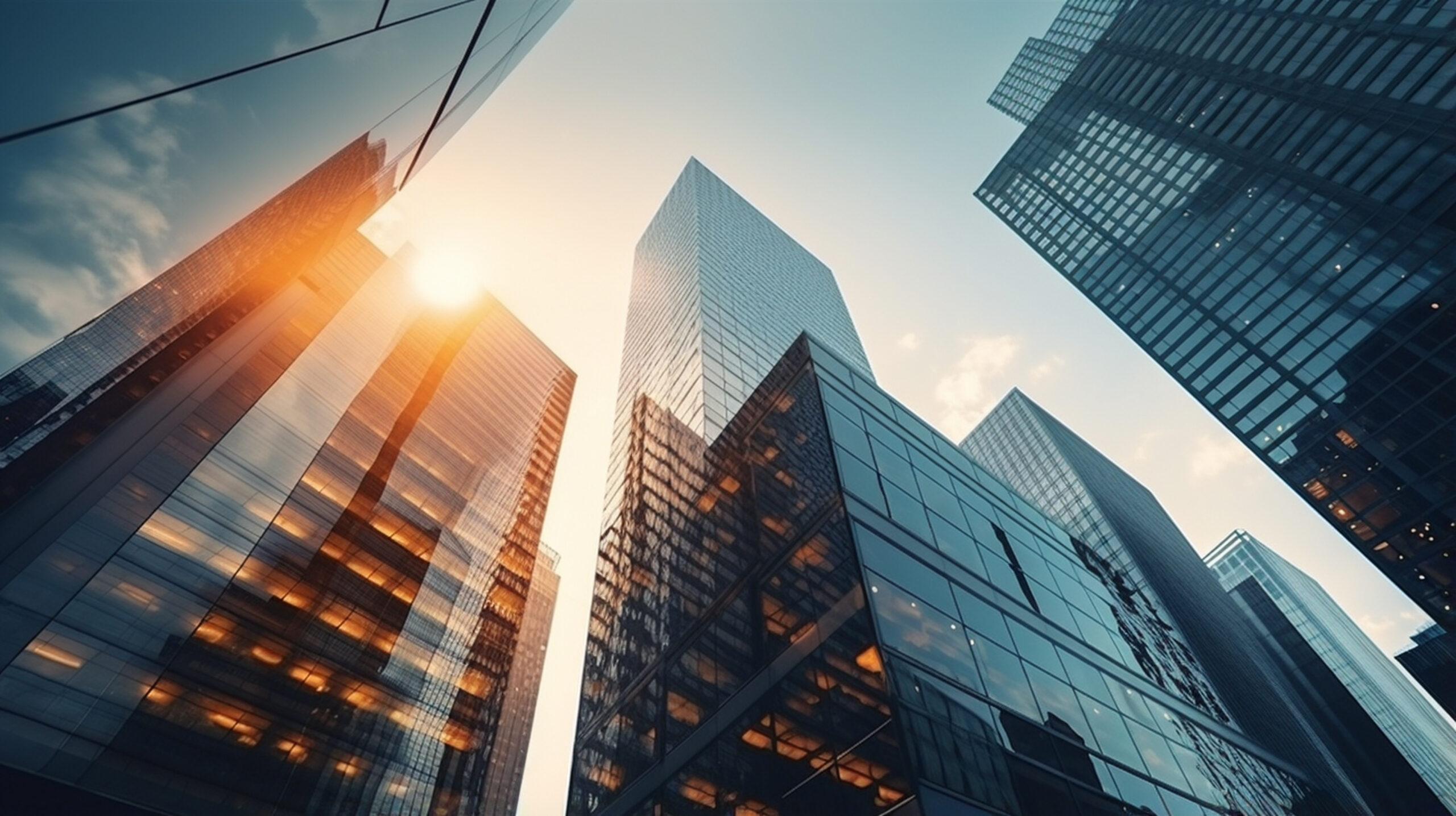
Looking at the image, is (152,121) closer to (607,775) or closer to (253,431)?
(607,775)

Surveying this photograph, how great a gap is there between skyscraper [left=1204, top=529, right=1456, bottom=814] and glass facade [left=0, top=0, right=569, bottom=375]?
139m

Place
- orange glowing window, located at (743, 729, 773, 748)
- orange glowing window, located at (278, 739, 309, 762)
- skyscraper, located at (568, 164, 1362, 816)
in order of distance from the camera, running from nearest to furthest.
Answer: skyscraper, located at (568, 164, 1362, 816), orange glowing window, located at (743, 729, 773, 748), orange glowing window, located at (278, 739, 309, 762)

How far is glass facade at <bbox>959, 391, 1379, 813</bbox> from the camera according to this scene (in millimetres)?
72875

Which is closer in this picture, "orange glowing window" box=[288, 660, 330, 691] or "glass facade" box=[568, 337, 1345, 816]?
"glass facade" box=[568, 337, 1345, 816]

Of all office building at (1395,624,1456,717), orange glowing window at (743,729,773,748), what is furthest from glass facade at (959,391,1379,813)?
orange glowing window at (743,729,773,748)

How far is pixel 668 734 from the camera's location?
22.8m

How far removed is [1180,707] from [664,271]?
57.0 m

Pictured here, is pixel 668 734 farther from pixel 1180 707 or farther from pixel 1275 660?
pixel 1275 660

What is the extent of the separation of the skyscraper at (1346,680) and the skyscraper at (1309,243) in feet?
231

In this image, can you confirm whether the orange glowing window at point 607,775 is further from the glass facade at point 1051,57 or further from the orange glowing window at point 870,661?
the glass facade at point 1051,57

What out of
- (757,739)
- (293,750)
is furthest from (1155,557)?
(293,750)

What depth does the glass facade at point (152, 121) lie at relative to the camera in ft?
8.09

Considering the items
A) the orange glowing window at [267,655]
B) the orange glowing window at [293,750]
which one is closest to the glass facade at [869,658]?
the orange glowing window at [293,750]

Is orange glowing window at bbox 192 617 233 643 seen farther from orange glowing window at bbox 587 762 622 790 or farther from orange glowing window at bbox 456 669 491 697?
orange glowing window at bbox 587 762 622 790
